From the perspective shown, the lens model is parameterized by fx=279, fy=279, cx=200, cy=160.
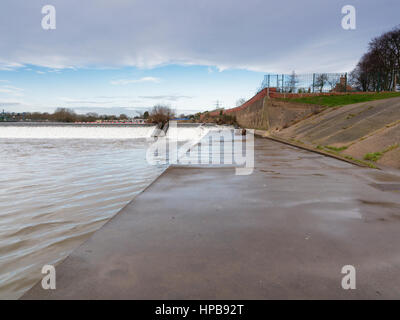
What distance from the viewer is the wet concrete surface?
87.6 inches

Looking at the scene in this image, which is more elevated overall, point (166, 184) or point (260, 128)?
point (260, 128)

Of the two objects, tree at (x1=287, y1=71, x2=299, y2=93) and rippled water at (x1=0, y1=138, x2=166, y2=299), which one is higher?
tree at (x1=287, y1=71, x2=299, y2=93)

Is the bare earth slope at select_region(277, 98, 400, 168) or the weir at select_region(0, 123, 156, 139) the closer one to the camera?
the bare earth slope at select_region(277, 98, 400, 168)

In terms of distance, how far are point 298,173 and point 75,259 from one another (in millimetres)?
6456

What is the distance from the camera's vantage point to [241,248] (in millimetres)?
3000

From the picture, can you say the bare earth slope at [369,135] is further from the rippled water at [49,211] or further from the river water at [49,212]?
the rippled water at [49,211]

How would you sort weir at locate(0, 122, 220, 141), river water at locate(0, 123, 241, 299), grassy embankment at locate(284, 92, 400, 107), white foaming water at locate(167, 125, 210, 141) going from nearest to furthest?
river water at locate(0, 123, 241, 299)
grassy embankment at locate(284, 92, 400, 107)
white foaming water at locate(167, 125, 210, 141)
weir at locate(0, 122, 220, 141)

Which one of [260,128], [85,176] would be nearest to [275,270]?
[85,176]

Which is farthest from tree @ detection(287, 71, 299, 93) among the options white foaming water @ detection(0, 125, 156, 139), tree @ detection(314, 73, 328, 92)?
white foaming water @ detection(0, 125, 156, 139)

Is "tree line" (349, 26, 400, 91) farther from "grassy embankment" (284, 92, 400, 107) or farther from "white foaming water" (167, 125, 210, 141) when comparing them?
"white foaming water" (167, 125, 210, 141)
